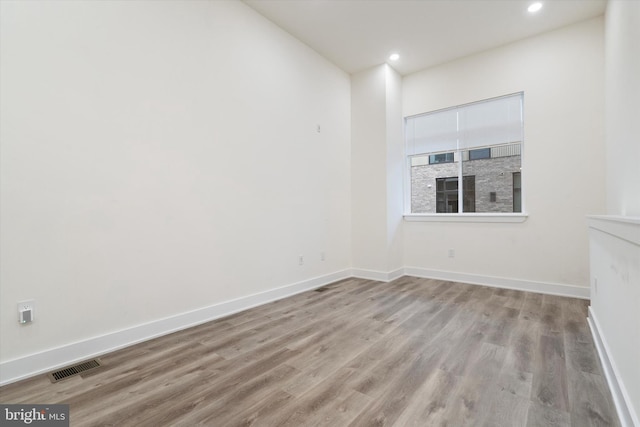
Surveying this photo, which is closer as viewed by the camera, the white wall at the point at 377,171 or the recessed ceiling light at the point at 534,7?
the recessed ceiling light at the point at 534,7

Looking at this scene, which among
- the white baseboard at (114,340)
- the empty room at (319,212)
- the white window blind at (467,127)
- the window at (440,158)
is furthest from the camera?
the window at (440,158)

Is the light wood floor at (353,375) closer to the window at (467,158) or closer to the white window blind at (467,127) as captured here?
the window at (467,158)

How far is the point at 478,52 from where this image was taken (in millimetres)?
4234

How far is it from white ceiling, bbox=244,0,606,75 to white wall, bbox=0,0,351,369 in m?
0.41

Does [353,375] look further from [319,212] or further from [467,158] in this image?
[467,158]

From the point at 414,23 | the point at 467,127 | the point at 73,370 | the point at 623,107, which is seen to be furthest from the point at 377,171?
the point at 73,370

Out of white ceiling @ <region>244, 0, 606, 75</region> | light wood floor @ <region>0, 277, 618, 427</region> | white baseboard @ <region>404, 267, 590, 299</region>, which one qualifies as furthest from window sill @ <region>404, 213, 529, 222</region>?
white ceiling @ <region>244, 0, 606, 75</region>

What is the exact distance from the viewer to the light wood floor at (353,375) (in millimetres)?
1496

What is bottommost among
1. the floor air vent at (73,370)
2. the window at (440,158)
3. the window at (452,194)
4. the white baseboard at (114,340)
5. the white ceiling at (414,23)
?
the floor air vent at (73,370)

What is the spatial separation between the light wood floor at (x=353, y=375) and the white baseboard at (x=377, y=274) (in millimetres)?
1413

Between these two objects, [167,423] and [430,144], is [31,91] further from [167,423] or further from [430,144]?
[430,144]
